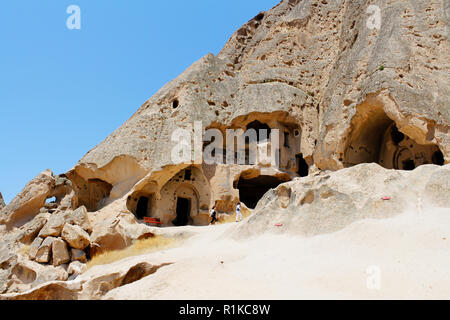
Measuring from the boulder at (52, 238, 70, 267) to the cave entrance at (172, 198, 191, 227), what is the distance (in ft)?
16.3

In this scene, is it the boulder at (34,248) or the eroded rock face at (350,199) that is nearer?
the eroded rock face at (350,199)

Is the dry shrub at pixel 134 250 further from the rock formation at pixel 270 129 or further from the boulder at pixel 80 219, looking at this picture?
the boulder at pixel 80 219

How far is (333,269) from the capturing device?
4.94 m

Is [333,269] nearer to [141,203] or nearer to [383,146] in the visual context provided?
[383,146]

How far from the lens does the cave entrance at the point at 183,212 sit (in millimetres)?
17078

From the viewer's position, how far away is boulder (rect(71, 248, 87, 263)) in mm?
13062

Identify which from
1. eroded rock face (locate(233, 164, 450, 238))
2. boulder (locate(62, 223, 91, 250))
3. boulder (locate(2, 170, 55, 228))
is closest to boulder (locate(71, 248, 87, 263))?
boulder (locate(62, 223, 91, 250))

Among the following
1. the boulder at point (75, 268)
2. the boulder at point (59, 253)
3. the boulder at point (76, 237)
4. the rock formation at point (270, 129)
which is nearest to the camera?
the boulder at point (75, 268)

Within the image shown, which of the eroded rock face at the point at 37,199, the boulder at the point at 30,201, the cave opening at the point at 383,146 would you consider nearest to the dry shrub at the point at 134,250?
the eroded rock face at the point at 37,199

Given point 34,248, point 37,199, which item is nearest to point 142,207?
point 34,248

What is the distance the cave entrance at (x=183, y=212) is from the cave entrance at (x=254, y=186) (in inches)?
113

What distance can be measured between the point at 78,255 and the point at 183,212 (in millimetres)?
5403

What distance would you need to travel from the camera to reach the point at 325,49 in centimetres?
1956
